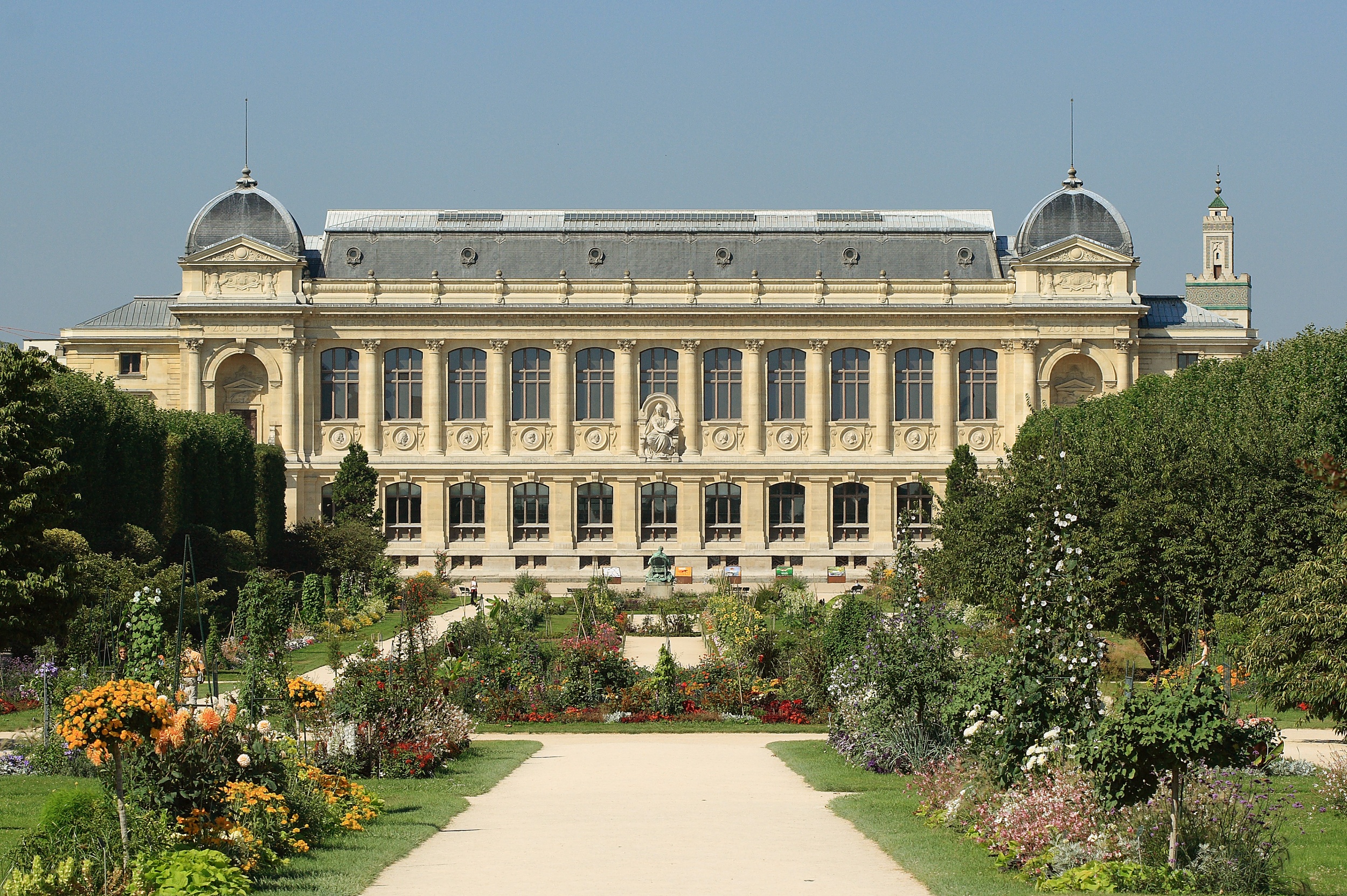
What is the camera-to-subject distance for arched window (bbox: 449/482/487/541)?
77812 mm

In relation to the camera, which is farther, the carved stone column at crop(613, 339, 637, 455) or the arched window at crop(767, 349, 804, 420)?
the arched window at crop(767, 349, 804, 420)

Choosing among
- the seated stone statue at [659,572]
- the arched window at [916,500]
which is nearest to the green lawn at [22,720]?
the seated stone statue at [659,572]

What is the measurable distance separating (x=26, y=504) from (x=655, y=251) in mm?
55460

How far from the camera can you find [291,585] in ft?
163

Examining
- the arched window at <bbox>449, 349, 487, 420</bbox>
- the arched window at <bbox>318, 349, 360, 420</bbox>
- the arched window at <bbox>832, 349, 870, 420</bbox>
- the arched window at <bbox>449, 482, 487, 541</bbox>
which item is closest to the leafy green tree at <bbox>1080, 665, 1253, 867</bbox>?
the arched window at <bbox>832, 349, 870, 420</bbox>

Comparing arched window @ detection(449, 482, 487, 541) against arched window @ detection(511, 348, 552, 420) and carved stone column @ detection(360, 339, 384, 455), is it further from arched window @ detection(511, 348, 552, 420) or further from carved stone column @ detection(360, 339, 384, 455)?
carved stone column @ detection(360, 339, 384, 455)

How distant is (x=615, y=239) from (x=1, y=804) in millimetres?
62165

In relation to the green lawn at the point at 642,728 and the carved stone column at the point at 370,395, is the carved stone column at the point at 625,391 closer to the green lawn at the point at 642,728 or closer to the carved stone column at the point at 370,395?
the carved stone column at the point at 370,395

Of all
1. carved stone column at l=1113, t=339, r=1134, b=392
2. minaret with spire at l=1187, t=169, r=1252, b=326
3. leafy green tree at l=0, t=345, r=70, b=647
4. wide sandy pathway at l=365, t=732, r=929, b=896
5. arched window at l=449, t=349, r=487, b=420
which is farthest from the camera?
minaret with spire at l=1187, t=169, r=1252, b=326

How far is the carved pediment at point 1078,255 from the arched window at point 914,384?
635 cm

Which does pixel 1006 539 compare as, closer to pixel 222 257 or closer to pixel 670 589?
pixel 670 589

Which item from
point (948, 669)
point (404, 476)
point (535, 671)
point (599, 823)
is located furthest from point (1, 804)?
point (404, 476)

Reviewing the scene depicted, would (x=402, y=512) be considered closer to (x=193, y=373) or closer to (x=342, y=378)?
(x=342, y=378)

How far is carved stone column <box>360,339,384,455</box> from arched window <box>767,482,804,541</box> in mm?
18470
